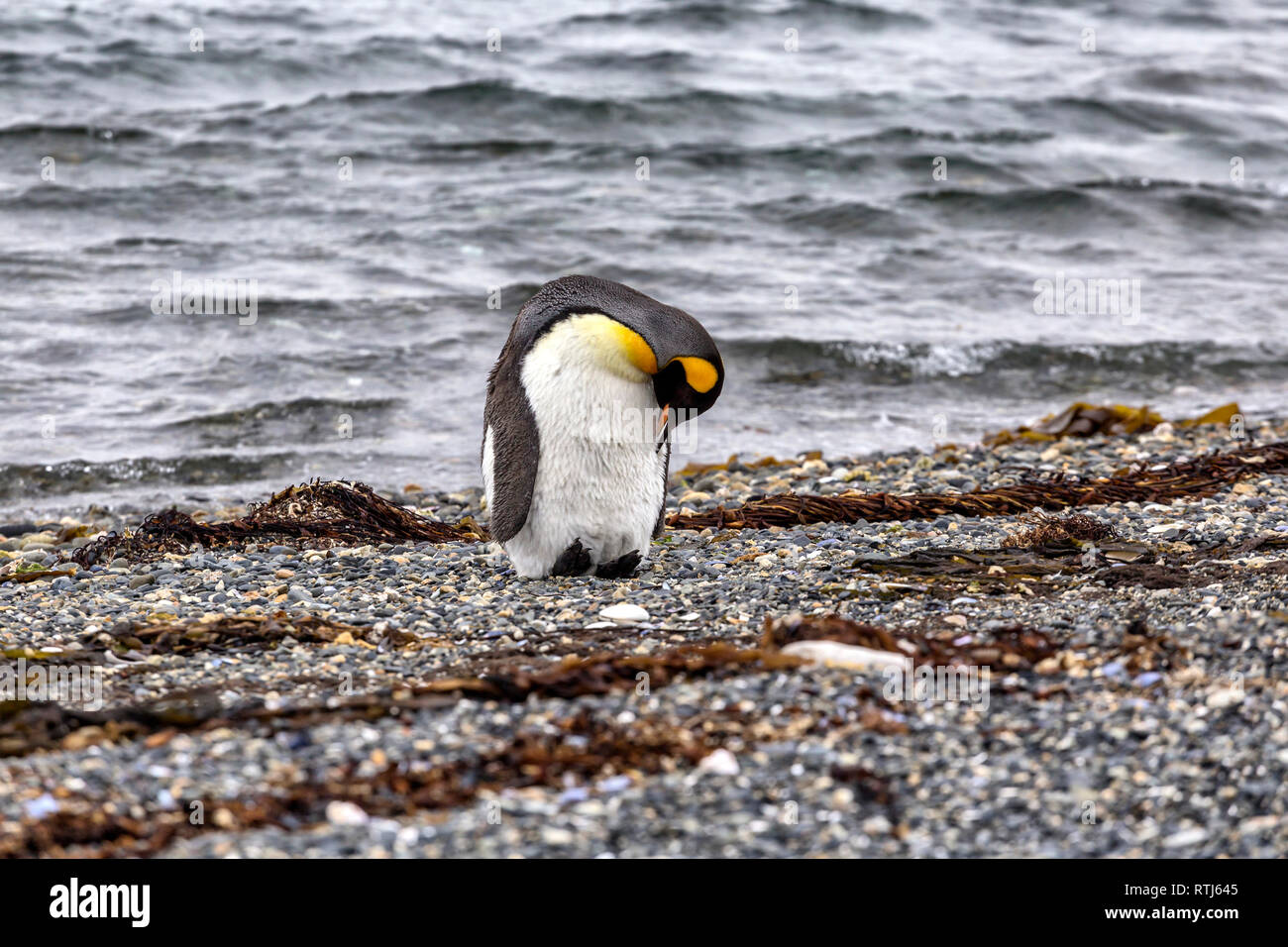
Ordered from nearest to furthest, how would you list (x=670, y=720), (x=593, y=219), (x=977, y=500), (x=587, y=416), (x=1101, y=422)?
(x=670, y=720) → (x=587, y=416) → (x=977, y=500) → (x=1101, y=422) → (x=593, y=219)

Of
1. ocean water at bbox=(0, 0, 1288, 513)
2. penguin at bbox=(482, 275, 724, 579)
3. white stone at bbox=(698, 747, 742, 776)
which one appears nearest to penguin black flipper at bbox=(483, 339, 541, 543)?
penguin at bbox=(482, 275, 724, 579)

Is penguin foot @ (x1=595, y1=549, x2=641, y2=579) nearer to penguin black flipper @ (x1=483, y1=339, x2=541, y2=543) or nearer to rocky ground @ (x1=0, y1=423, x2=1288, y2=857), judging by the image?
rocky ground @ (x1=0, y1=423, x2=1288, y2=857)

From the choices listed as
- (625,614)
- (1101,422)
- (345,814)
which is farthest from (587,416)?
(1101,422)

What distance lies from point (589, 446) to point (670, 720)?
89.6 inches

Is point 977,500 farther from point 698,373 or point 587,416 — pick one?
point 587,416

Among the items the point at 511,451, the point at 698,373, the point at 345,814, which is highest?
the point at 698,373

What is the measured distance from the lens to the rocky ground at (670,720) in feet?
12.7

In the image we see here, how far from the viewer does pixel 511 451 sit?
6.62 metres

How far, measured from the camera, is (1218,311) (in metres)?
15.5

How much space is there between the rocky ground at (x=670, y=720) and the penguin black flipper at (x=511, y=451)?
348mm

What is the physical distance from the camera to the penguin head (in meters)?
6.30

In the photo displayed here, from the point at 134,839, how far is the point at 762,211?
50.9 ft

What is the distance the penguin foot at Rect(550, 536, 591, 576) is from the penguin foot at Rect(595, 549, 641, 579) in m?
0.09

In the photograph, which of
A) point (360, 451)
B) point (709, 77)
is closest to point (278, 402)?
point (360, 451)
